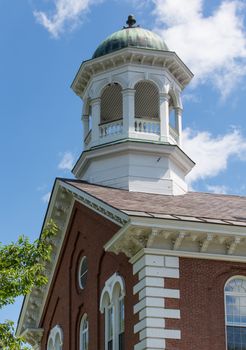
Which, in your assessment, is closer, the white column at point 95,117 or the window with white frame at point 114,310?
the window with white frame at point 114,310

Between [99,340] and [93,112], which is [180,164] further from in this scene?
[99,340]

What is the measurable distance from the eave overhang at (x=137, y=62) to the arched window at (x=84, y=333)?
378 inches

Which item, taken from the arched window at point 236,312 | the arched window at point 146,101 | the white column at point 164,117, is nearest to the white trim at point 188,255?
the arched window at point 236,312

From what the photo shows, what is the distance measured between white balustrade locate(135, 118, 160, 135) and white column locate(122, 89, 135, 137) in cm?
31

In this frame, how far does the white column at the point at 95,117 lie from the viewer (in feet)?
110

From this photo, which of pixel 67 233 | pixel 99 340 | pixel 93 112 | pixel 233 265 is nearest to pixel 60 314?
pixel 67 233

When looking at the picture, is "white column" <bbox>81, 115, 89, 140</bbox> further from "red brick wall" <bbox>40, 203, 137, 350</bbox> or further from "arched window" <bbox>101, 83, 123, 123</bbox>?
"red brick wall" <bbox>40, 203, 137, 350</bbox>

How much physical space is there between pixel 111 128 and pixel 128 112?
3.25ft

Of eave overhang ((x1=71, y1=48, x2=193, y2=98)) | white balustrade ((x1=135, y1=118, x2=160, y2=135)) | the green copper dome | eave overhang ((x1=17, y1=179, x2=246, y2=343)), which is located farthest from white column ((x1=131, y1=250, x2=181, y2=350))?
the green copper dome

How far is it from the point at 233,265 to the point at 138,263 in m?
2.64

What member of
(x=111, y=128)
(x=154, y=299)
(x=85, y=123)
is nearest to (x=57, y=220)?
(x=111, y=128)

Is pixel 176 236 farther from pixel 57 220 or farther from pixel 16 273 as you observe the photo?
pixel 57 220

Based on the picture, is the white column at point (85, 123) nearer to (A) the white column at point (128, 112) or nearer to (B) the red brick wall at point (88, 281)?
(A) the white column at point (128, 112)

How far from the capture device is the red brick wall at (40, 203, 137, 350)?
26.5 meters
